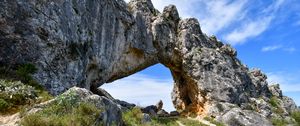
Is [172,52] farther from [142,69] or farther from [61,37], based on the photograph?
[61,37]

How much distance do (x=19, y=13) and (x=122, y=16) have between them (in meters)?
14.8

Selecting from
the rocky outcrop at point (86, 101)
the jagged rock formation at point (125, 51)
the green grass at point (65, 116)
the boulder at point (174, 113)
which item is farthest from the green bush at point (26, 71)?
the boulder at point (174, 113)

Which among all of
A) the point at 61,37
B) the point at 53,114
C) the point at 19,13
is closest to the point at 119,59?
the point at 61,37

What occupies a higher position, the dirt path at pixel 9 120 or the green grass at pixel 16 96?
the green grass at pixel 16 96

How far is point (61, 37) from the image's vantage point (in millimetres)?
22578

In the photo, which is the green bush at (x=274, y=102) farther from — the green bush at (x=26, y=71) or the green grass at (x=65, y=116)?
the green grass at (x=65, y=116)

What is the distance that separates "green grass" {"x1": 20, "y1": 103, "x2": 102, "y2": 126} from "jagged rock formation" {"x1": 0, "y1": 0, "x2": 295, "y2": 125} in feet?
23.4

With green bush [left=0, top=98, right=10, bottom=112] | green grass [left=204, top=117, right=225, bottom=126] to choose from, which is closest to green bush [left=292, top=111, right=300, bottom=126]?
green grass [left=204, top=117, right=225, bottom=126]

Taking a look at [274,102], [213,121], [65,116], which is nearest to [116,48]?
[213,121]

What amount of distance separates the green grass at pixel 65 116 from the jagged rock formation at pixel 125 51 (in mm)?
7118

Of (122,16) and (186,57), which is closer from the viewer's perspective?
(122,16)

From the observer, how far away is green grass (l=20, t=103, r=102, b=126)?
11.1m

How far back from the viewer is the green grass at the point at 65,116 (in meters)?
11.1

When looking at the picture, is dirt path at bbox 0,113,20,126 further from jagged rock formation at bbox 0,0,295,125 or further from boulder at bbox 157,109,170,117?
boulder at bbox 157,109,170,117
